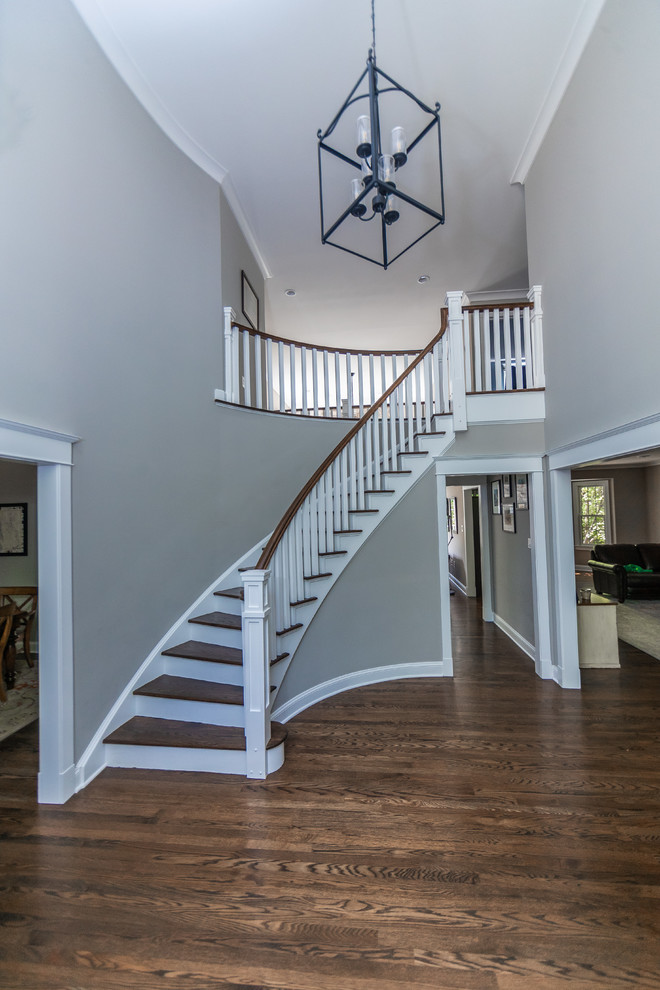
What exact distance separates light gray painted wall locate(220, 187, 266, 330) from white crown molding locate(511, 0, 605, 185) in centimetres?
287

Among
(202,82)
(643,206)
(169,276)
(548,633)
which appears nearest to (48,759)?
(169,276)

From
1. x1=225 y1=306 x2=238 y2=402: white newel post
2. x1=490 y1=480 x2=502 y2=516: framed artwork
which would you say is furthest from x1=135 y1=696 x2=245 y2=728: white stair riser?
x1=490 y1=480 x2=502 y2=516: framed artwork

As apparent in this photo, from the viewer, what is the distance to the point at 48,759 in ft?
8.29

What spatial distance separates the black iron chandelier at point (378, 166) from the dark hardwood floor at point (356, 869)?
A: 2953 millimetres

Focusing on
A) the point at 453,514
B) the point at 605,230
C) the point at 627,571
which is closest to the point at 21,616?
the point at 605,230

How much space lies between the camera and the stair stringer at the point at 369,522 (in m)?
3.64

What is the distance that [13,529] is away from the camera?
5660 millimetres

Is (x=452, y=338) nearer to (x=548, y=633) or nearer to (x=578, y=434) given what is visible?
(x=578, y=434)

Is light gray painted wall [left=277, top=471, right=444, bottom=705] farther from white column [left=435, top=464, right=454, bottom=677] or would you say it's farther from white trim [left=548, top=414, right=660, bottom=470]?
white trim [left=548, top=414, right=660, bottom=470]

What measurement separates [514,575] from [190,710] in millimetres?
3874

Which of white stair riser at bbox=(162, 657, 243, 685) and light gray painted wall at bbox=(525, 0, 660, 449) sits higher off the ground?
light gray painted wall at bbox=(525, 0, 660, 449)

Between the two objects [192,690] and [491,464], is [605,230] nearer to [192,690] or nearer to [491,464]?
[491,464]

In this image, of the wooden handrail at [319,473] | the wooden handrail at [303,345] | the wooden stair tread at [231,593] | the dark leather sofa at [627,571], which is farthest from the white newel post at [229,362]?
the dark leather sofa at [627,571]

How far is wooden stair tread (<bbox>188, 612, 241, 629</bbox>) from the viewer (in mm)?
3576
